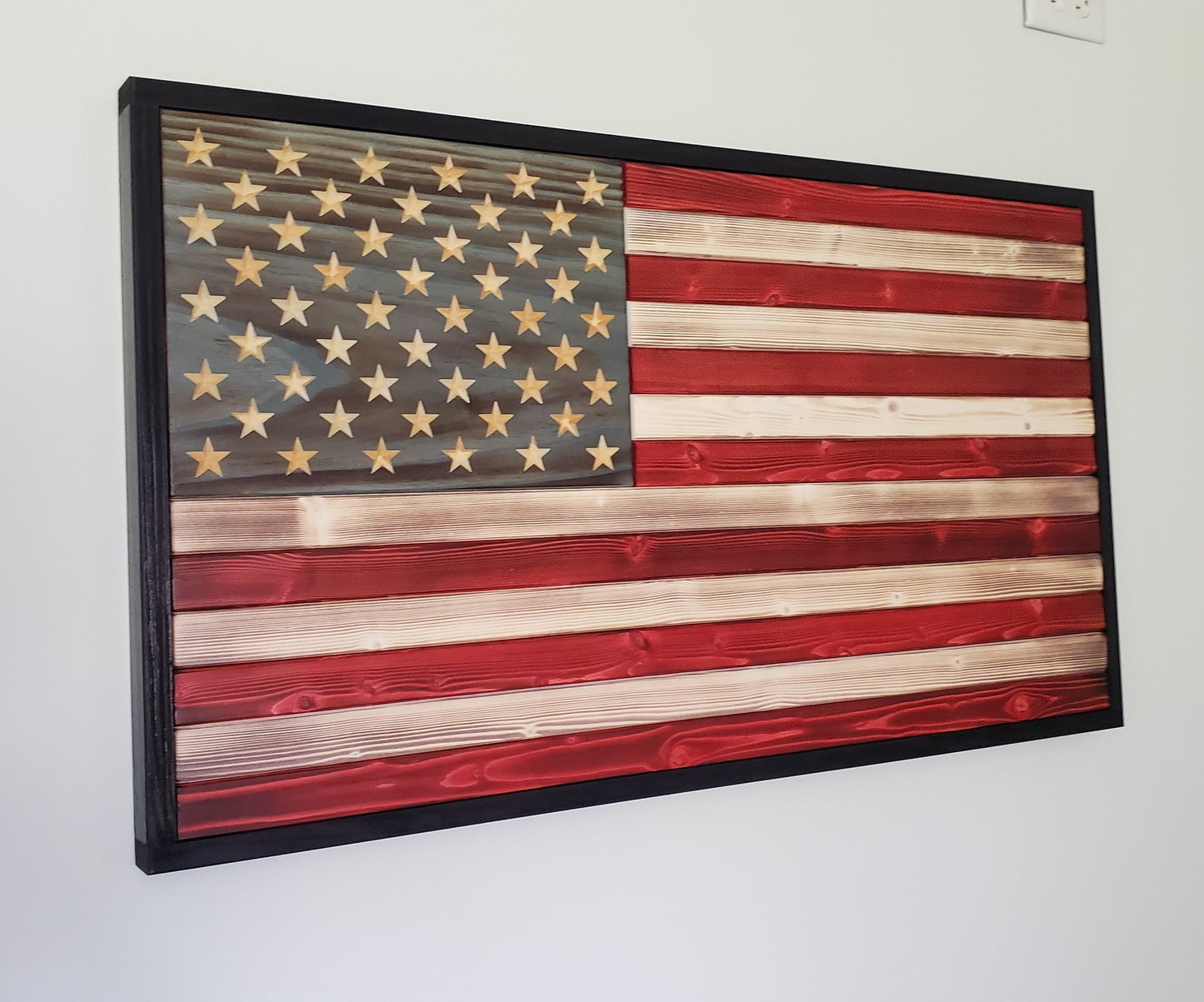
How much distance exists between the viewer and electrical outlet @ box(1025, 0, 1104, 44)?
176cm

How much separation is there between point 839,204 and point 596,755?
848 mm

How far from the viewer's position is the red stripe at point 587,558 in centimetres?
120

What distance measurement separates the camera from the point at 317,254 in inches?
49.0

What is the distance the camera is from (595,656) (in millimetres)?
1362

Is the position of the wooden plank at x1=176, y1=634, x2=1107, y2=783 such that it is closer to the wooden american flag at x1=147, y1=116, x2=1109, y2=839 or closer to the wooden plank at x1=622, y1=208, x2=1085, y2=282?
the wooden american flag at x1=147, y1=116, x2=1109, y2=839

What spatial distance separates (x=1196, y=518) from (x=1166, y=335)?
1.05 feet

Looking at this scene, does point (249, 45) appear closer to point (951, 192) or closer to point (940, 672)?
point (951, 192)

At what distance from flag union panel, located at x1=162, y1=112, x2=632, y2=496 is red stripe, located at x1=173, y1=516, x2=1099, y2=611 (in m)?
0.08

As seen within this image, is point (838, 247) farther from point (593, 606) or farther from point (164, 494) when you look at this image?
point (164, 494)

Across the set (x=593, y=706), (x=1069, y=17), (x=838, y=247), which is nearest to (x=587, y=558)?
(x=593, y=706)

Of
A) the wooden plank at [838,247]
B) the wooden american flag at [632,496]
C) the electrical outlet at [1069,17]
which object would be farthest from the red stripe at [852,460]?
the electrical outlet at [1069,17]

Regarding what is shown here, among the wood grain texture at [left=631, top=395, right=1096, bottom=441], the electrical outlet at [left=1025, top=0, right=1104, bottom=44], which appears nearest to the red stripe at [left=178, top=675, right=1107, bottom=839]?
the wood grain texture at [left=631, top=395, right=1096, bottom=441]

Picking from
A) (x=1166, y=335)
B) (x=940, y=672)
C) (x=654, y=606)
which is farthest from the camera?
(x=1166, y=335)

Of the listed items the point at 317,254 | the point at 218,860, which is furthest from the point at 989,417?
the point at 218,860
